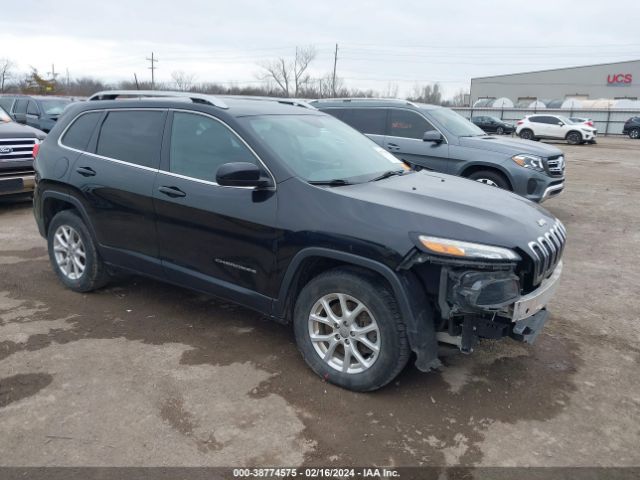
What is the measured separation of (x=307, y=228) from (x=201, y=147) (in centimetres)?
119

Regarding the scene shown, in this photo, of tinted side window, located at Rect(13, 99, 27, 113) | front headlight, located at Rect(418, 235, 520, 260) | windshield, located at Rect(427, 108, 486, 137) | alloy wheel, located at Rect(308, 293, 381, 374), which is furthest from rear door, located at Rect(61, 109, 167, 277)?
tinted side window, located at Rect(13, 99, 27, 113)

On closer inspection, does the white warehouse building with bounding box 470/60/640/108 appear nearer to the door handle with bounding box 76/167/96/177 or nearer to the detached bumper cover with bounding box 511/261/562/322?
the door handle with bounding box 76/167/96/177

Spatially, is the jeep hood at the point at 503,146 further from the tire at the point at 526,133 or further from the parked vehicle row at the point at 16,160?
the tire at the point at 526,133

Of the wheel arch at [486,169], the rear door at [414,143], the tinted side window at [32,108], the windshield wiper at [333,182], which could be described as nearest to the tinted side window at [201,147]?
the windshield wiper at [333,182]

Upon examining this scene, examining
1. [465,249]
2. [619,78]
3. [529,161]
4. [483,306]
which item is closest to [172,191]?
[465,249]

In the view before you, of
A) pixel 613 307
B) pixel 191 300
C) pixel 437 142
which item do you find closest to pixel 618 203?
pixel 437 142

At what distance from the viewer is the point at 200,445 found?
2.81 metres

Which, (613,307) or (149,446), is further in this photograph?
(613,307)

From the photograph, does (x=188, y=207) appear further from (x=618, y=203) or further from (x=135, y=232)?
(x=618, y=203)

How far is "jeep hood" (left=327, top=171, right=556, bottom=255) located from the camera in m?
3.02

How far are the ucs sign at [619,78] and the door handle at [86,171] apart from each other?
224 ft

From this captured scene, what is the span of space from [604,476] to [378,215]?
1789 millimetres

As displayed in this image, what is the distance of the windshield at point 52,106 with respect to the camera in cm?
1558

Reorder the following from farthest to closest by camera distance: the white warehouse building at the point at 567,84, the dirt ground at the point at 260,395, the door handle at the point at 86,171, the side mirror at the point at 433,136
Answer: the white warehouse building at the point at 567,84 < the side mirror at the point at 433,136 < the door handle at the point at 86,171 < the dirt ground at the point at 260,395
